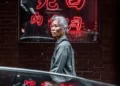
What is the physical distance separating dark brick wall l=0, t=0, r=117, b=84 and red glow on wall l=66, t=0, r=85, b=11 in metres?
0.39

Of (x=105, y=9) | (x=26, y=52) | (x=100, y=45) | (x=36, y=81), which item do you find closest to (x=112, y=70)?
(x=100, y=45)

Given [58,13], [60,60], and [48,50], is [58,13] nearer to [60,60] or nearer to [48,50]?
[48,50]

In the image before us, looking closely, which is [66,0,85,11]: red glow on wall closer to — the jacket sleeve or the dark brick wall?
the dark brick wall

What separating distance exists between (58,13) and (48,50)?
0.79 meters

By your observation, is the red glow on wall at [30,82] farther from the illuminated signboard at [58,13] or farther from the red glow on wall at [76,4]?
the red glow on wall at [76,4]

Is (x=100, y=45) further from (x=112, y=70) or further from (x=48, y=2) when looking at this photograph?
(x=48, y=2)

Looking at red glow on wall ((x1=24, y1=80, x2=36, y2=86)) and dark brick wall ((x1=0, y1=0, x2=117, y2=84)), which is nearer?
red glow on wall ((x1=24, y1=80, x2=36, y2=86))

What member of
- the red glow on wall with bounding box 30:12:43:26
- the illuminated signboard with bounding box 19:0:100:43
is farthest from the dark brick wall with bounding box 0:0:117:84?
the red glow on wall with bounding box 30:12:43:26

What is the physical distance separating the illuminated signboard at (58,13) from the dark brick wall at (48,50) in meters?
0.12

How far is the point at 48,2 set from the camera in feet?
28.1

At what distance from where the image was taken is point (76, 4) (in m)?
8.59

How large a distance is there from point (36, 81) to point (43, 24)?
16.1 feet

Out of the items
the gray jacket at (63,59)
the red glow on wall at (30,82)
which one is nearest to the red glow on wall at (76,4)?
the gray jacket at (63,59)

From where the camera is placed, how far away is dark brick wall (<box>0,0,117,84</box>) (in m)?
8.56
